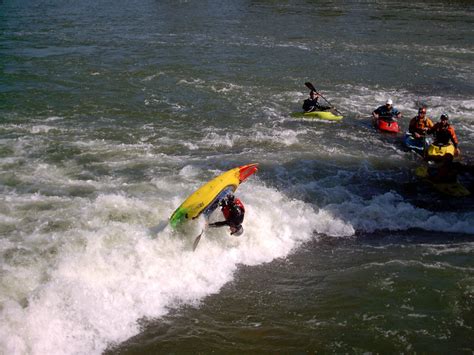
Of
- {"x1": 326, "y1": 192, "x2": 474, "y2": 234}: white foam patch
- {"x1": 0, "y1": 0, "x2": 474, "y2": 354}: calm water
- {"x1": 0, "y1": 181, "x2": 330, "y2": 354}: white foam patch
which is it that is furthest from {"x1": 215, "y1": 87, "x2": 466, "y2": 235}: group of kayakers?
{"x1": 326, "y1": 192, "x2": 474, "y2": 234}: white foam patch

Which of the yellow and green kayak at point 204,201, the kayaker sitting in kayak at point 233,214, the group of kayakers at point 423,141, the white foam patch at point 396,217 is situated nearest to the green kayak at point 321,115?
the group of kayakers at point 423,141

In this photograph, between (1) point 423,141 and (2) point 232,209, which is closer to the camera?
(2) point 232,209

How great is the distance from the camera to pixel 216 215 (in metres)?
9.38

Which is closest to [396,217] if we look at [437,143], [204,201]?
[437,143]

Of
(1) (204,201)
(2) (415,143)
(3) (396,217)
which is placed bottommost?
(3) (396,217)

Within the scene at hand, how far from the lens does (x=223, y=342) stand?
256 inches

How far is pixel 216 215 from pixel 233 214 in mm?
1047

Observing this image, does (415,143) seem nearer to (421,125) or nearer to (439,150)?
(421,125)

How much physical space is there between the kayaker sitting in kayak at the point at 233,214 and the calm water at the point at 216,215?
1.45 feet

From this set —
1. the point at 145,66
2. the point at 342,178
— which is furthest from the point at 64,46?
the point at 342,178

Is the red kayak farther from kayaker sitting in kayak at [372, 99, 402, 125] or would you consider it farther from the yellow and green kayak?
the yellow and green kayak

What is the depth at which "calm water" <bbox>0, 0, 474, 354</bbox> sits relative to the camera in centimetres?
681

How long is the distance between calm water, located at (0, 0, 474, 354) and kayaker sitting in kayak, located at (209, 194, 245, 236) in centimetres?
44

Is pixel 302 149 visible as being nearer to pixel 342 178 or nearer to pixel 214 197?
pixel 342 178
